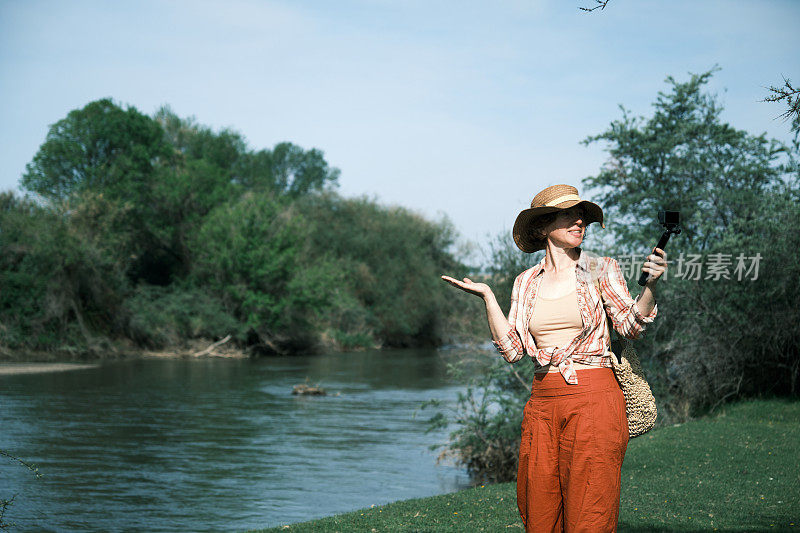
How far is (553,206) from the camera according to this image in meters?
3.90

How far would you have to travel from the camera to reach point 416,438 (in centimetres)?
1806

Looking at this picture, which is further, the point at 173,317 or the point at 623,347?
the point at 173,317

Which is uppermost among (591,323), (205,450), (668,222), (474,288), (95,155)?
(95,155)

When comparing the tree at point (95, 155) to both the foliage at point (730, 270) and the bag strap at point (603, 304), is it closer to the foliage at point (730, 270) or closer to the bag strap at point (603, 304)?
the foliage at point (730, 270)

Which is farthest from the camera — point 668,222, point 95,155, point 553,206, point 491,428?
point 95,155

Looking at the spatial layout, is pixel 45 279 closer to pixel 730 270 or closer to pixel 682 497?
pixel 730 270

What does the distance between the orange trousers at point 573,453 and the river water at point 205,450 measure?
7634 mm

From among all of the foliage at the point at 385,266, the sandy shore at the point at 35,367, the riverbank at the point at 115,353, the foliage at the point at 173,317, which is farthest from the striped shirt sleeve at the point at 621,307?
the foliage at the point at 385,266

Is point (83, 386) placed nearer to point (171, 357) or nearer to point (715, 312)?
point (171, 357)

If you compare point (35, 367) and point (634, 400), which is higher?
point (634, 400)

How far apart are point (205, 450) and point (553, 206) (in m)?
13.8

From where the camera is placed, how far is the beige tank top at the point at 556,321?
12.3ft

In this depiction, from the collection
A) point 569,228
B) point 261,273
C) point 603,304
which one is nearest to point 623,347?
point 603,304

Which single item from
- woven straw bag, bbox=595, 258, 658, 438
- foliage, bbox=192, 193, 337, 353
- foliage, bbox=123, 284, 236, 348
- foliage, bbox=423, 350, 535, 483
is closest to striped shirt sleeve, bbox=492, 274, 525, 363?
woven straw bag, bbox=595, 258, 658, 438
